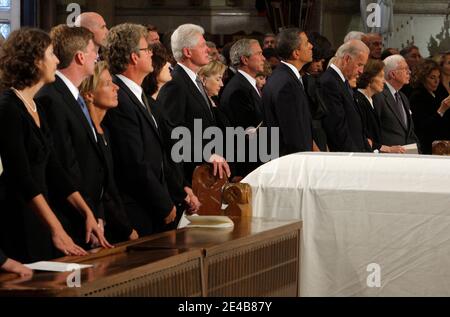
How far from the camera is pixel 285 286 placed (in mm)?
5102

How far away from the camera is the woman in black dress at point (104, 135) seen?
5.23m

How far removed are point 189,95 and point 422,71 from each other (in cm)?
404

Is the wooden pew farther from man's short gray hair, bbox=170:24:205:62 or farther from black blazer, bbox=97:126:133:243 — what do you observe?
man's short gray hair, bbox=170:24:205:62

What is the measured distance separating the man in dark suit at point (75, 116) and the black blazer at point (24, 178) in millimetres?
193

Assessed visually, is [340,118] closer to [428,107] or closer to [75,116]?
[428,107]

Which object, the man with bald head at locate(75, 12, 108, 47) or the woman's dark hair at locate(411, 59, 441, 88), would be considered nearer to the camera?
the man with bald head at locate(75, 12, 108, 47)

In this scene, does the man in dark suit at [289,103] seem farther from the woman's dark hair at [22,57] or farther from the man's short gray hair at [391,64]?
the woman's dark hair at [22,57]

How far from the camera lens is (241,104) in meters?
8.04

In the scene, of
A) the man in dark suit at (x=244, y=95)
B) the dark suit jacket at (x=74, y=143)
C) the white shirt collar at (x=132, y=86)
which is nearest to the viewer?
the dark suit jacket at (x=74, y=143)

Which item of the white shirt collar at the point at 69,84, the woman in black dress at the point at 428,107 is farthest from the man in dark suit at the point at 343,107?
the white shirt collar at the point at 69,84

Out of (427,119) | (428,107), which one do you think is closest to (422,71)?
(428,107)

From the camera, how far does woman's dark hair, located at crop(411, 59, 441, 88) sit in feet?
32.7

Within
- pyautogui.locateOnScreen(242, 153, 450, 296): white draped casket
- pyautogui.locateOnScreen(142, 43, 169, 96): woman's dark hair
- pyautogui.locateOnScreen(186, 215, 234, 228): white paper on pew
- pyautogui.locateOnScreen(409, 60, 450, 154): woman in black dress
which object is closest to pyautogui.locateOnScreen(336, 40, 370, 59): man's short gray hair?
pyautogui.locateOnScreen(409, 60, 450, 154): woman in black dress

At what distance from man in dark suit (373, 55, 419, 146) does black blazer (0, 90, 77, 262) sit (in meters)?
4.70
